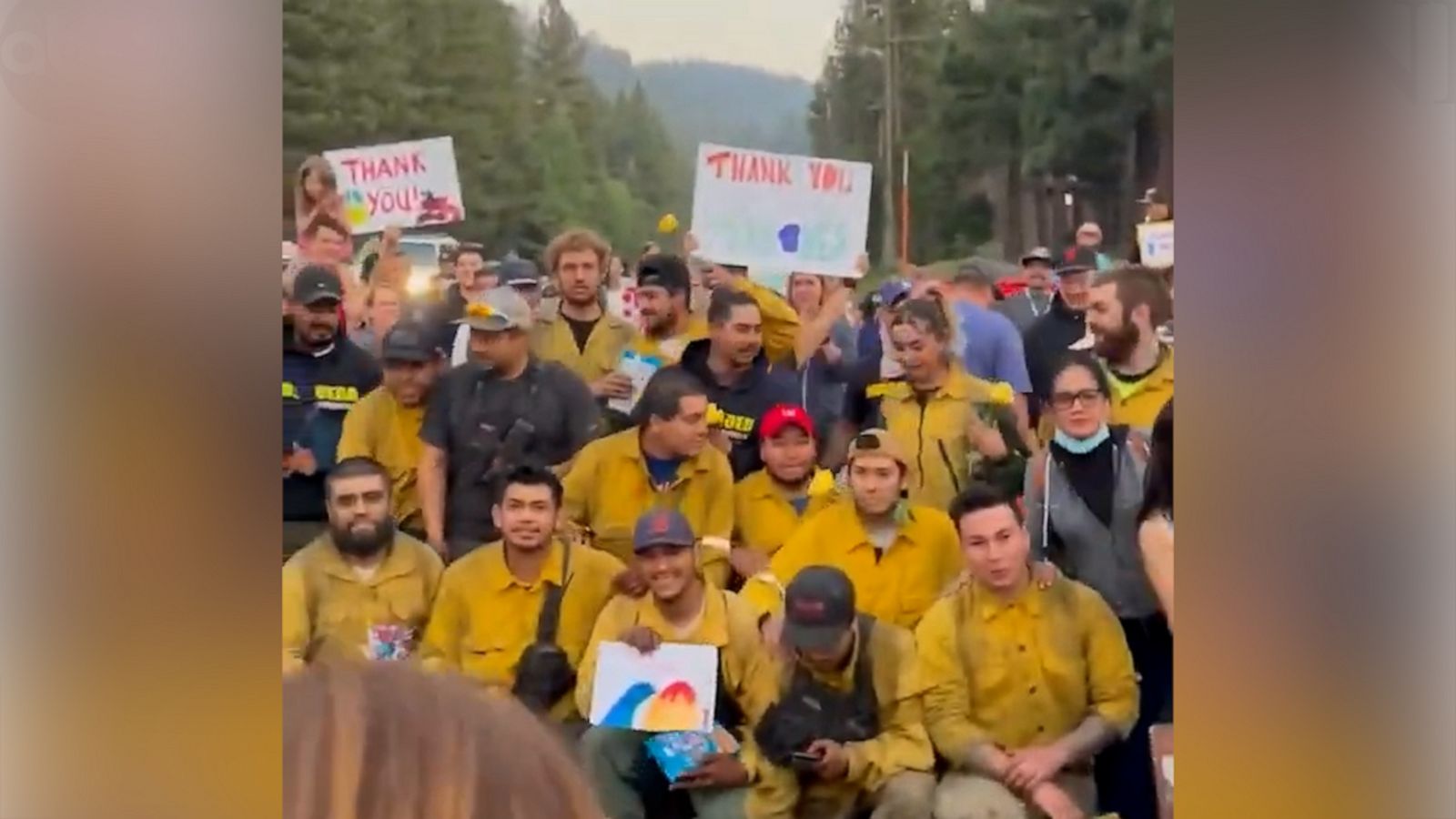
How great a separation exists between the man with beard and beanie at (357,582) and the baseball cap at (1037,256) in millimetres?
1120

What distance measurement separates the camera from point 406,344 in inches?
106

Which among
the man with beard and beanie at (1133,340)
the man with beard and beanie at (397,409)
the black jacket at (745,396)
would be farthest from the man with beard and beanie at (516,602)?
the man with beard and beanie at (1133,340)

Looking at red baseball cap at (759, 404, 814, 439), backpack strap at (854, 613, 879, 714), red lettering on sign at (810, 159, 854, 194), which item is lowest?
backpack strap at (854, 613, 879, 714)

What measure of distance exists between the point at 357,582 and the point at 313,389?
335mm

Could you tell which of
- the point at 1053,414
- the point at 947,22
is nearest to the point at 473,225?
the point at 947,22

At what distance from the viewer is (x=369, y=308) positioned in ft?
8.82

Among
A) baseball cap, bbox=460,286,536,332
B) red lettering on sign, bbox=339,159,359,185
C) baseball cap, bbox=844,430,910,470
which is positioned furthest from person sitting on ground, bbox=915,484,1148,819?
red lettering on sign, bbox=339,159,359,185

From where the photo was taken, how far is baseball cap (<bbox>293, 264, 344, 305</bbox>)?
267cm

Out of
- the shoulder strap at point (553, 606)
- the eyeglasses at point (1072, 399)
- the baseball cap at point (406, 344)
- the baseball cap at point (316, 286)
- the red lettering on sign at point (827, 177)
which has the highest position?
the red lettering on sign at point (827, 177)

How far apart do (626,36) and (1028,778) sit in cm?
142

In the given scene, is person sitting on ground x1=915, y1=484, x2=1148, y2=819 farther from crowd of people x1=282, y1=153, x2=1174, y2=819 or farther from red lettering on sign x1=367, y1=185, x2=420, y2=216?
red lettering on sign x1=367, y1=185, x2=420, y2=216

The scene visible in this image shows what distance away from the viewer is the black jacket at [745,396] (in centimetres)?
272
